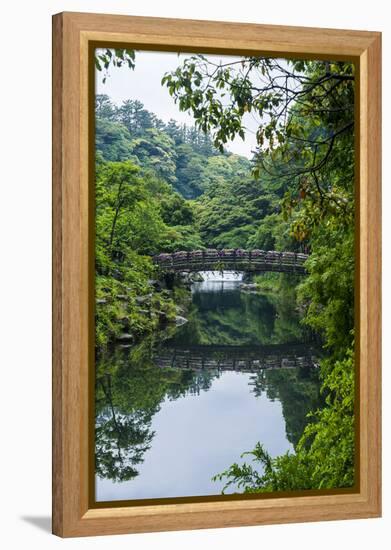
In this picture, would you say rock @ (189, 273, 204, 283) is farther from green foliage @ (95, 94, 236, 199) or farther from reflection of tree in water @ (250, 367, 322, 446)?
reflection of tree in water @ (250, 367, 322, 446)

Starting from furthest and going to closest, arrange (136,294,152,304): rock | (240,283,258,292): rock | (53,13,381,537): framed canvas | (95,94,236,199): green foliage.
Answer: (240,283,258,292): rock < (136,294,152,304): rock < (95,94,236,199): green foliage < (53,13,381,537): framed canvas

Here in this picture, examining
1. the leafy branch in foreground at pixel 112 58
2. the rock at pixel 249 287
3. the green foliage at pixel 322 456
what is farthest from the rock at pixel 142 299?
the leafy branch in foreground at pixel 112 58

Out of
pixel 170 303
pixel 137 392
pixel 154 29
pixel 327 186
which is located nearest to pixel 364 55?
pixel 327 186

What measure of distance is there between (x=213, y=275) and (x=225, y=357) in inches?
17.6

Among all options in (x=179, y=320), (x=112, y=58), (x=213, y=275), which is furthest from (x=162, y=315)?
(x=112, y=58)

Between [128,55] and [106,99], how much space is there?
26 cm

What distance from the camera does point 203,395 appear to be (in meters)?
5.98

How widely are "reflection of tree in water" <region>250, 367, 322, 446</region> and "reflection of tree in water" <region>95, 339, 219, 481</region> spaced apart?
40cm

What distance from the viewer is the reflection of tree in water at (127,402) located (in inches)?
228

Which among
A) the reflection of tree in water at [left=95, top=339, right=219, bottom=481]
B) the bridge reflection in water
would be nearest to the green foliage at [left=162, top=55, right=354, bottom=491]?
the bridge reflection in water

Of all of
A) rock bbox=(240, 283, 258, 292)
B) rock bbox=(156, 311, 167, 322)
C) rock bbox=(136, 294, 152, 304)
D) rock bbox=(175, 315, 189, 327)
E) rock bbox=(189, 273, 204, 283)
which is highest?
rock bbox=(189, 273, 204, 283)

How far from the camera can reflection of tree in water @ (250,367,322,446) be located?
6.11 metres

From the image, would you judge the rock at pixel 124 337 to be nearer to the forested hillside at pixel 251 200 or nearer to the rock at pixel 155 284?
the forested hillside at pixel 251 200

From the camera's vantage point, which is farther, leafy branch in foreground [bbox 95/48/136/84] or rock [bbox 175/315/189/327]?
rock [bbox 175/315/189/327]
